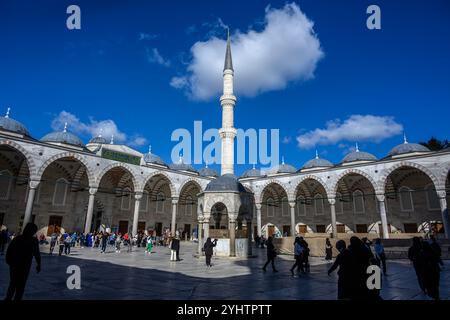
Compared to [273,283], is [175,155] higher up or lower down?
higher up

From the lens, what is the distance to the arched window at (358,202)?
24.0m

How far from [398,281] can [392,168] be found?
14797 millimetres

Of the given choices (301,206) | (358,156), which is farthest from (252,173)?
(358,156)

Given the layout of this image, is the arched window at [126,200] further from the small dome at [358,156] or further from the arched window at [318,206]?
the small dome at [358,156]

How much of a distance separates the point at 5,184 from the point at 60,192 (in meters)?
3.34

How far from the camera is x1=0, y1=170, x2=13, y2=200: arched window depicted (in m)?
19.0

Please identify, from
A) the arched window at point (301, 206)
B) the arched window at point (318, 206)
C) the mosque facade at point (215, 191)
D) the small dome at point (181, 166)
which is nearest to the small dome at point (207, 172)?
the small dome at point (181, 166)

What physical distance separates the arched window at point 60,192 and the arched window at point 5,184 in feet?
9.05

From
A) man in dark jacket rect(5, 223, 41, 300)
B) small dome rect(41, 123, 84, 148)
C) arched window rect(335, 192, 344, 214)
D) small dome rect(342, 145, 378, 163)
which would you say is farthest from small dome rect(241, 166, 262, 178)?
man in dark jacket rect(5, 223, 41, 300)

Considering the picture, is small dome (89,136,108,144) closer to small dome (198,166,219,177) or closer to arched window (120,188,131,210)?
arched window (120,188,131,210)

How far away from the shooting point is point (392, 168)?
758 inches
